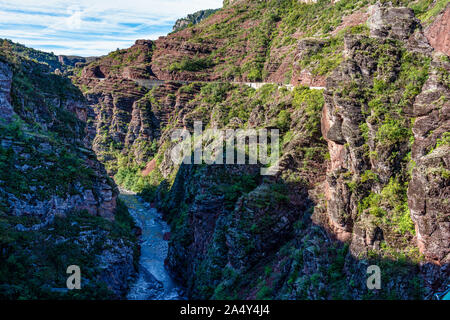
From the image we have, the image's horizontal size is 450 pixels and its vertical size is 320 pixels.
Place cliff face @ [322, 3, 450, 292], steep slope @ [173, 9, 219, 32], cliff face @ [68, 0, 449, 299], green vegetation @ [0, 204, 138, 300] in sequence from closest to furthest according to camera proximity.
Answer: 1. cliff face @ [322, 3, 450, 292]
2. cliff face @ [68, 0, 449, 299]
3. green vegetation @ [0, 204, 138, 300]
4. steep slope @ [173, 9, 219, 32]

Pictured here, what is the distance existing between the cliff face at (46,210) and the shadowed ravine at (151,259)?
2.09 meters

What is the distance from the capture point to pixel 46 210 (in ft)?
107

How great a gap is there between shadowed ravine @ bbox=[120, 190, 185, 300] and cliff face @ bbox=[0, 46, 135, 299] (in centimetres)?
209

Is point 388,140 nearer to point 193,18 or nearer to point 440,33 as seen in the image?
point 440,33

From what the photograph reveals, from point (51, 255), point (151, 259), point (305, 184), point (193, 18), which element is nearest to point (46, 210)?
point (51, 255)

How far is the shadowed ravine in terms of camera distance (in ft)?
120

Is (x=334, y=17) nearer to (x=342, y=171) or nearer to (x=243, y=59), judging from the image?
(x=243, y=59)

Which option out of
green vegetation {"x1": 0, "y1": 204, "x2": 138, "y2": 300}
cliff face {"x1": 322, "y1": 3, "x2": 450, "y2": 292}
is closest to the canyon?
cliff face {"x1": 322, "y1": 3, "x2": 450, "y2": 292}

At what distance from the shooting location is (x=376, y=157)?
74.1 feet

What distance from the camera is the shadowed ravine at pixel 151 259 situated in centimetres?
3669

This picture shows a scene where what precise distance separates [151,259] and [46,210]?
16149mm

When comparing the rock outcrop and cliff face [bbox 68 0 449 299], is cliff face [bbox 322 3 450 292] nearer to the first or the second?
cliff face [bbox 68 0 449 299]
